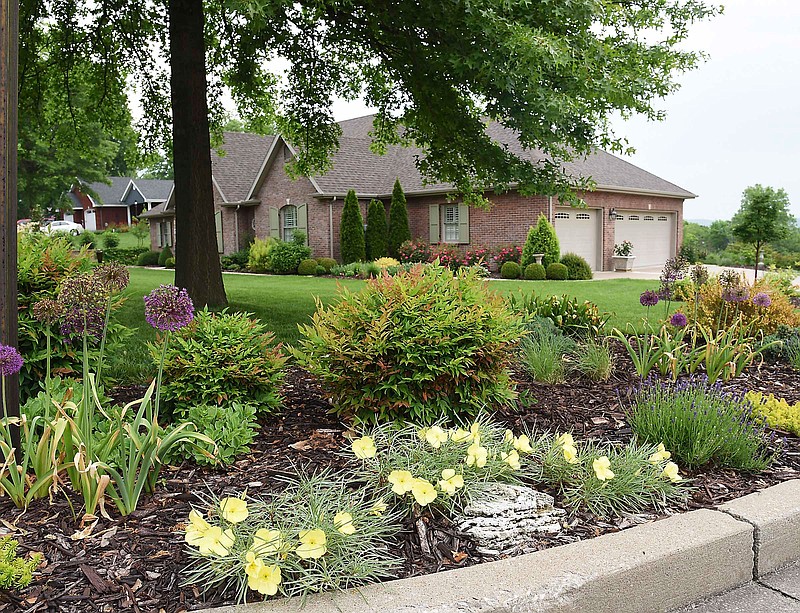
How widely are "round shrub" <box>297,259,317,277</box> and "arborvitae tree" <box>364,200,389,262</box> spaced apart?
6.36 ft

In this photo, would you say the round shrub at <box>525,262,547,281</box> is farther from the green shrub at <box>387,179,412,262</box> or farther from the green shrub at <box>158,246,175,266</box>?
the green shrub at <box>158,246,175,266</box>

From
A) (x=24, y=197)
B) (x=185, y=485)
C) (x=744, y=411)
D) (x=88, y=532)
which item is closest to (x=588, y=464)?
(x=744, y=411)

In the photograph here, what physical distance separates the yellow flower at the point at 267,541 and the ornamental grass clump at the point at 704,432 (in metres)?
2.30

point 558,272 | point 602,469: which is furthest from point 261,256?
point 602,469

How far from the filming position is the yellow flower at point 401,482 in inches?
115

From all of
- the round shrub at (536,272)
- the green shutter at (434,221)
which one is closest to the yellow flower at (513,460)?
the round shrub at (536,272)

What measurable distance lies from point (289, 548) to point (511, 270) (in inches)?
712

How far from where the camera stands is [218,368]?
4168mm

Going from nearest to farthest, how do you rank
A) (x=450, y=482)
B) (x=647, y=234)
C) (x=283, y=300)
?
1. (x=450, y=482)
2. (x=283, y=300)
3. (x=647, y=234)

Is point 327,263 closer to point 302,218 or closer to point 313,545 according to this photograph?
point 302,218

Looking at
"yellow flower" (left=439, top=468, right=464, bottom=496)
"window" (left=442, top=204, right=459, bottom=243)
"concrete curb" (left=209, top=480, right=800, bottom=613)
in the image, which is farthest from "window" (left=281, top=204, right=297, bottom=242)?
"concrete curb" (left=209, top=480, right=800, bottom=613)

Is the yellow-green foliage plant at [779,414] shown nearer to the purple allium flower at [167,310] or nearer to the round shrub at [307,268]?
the purple allium flower at [167,310]

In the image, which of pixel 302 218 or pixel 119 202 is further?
pixel 119 202

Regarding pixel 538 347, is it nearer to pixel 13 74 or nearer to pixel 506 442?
pixel 506 442
